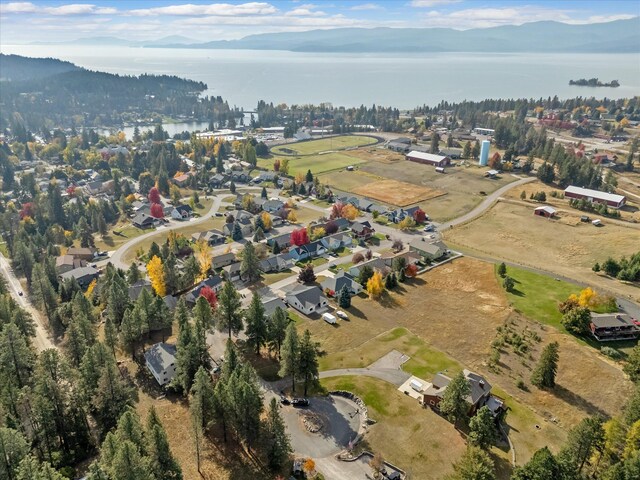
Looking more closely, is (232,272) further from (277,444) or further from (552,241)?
(552,241)

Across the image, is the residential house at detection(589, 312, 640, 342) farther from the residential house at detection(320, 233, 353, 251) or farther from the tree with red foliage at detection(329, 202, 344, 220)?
the tree with red foliage at detection(329, 202, 344, 220)

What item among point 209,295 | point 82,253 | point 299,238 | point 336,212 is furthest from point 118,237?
point 336,212

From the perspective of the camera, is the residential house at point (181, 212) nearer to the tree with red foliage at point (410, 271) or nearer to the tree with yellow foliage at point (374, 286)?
the tree with yellow foliage at point (374, 286)

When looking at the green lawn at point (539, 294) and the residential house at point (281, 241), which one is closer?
the green lawn at point (539, 294)

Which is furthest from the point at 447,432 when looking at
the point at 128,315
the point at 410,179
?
the point at 410,179

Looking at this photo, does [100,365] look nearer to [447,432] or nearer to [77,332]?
[77,332]

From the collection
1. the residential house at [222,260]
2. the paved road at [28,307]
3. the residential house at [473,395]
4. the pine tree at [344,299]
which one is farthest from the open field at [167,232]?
the residential house at [473,395]
